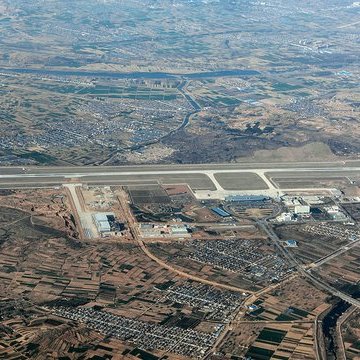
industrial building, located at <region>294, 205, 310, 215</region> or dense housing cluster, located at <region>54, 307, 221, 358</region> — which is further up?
dense housing cluster, located at <region>54, 307, 221, 358</region>

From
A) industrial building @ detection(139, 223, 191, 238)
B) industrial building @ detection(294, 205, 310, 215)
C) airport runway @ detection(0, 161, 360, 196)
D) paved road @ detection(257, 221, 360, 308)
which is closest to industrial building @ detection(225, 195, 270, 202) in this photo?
airport runway @ detection(0, 161, 360, 196)

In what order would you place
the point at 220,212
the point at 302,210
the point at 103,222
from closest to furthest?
1. the point at 103,222
2. the point at 220,212
3. the point at 302,210

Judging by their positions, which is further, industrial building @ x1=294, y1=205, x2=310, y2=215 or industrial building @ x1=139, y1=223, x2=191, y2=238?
industrial building @ x1=294, y1=205, x2=310, y2=215

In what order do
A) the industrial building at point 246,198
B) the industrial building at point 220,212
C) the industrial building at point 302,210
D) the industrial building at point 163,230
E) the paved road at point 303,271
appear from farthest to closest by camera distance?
the industrial building at point 246,198
the industrial building at point 302,210
the industrial building at point 220,212
the industrial building at point 163,230
the paved road at point 303,271

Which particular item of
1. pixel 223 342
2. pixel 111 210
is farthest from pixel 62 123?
pixel 223 342

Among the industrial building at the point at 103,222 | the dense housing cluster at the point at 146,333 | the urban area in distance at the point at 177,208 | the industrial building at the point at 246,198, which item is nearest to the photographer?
the dense housing cluster at the point at 146,333

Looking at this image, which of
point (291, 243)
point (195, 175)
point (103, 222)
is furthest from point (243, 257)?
point (195, 175)

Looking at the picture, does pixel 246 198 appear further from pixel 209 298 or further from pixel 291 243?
pixel 209 298

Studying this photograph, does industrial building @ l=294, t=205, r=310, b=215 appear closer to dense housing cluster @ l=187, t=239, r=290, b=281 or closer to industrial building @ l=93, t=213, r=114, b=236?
dense housing cluster @ l=187, t=239, r=290, b=281

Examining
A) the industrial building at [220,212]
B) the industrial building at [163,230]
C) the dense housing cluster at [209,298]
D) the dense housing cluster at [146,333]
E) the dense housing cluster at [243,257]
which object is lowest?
the industrial building at [220,212]

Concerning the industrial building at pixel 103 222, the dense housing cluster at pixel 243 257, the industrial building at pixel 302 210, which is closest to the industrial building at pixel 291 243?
the dense housing cluster at pixel 243 257

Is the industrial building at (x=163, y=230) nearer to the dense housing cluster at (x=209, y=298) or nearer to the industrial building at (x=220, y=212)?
the industrial building at (x=220, y=212)
